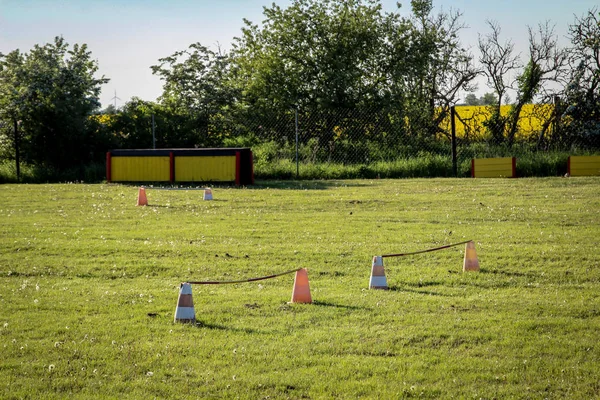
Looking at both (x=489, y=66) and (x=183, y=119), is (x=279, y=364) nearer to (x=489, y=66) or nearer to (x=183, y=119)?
(x=183, y=119)

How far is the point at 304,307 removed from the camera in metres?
8.62

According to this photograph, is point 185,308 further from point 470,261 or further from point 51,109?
point 51,109

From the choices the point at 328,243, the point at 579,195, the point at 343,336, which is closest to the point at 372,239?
the point at 328,243

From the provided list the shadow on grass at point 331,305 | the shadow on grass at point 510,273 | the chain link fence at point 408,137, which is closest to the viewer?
the shadow on grass at point 331,305

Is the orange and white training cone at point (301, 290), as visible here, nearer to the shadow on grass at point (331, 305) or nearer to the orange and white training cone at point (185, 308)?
the shadow on grass at point (331, 305)

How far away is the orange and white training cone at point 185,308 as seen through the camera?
801 cm

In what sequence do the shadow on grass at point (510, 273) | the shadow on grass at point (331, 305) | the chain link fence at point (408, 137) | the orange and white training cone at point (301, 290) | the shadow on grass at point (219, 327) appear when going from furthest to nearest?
the chain link fence at point (408, 137) < the shadow on grass at point (510, 273) < the orange and white training cone at point (301, 290) < the shadow on grass at point (331, 305) < the shadow on grass at point (219, 327)

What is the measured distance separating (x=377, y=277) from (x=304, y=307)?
1.37m

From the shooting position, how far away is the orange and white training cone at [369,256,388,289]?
378 inches

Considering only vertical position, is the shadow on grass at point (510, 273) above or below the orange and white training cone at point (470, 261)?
below

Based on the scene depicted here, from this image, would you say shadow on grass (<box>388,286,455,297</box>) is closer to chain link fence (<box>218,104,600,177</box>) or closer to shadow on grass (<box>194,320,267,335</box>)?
shadow on grass (<box>194,320,267,335</box>)

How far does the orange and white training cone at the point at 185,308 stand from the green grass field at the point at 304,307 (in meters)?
0.16

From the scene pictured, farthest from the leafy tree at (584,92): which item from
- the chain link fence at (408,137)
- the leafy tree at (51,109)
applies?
the leafy tree at (51,109)

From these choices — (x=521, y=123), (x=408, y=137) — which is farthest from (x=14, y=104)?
(x=521, y=123)
